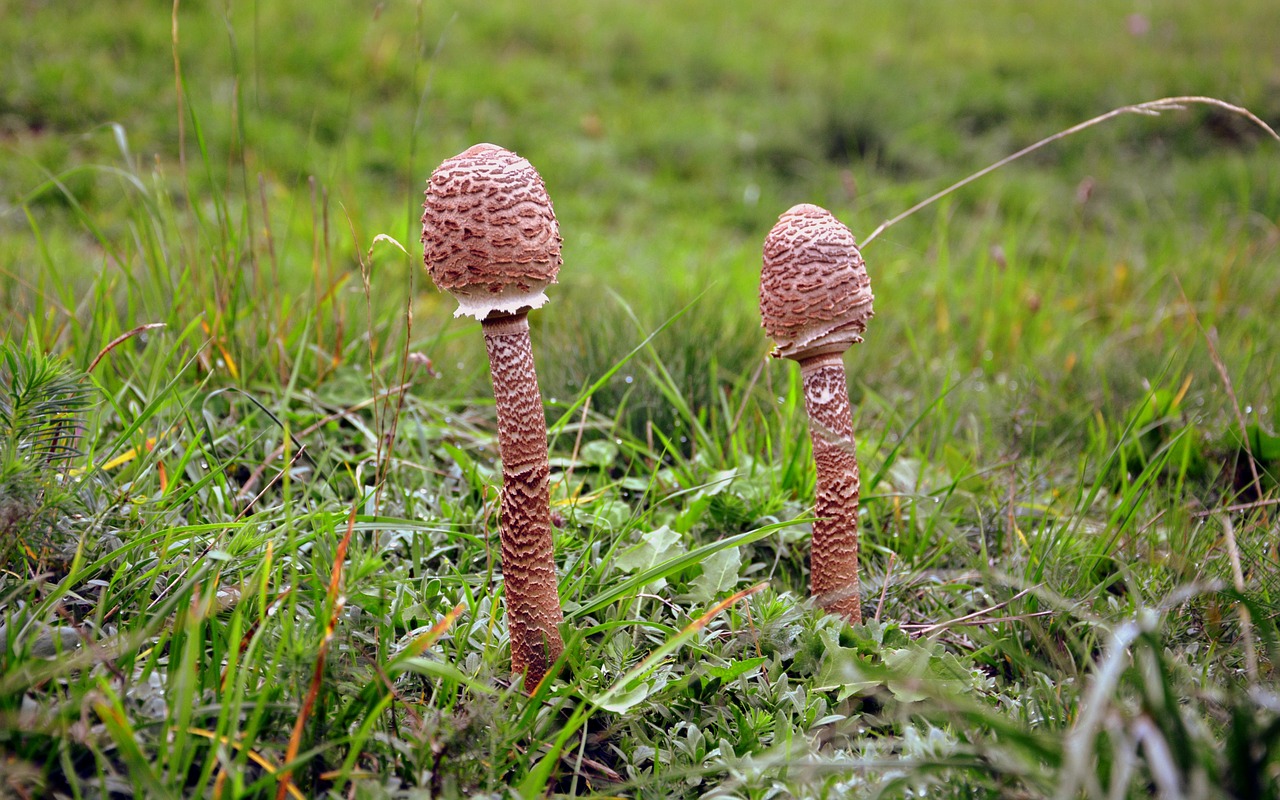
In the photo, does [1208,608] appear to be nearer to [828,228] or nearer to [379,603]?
[828,228]

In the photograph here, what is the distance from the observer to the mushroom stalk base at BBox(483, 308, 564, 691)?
1568 millimetres

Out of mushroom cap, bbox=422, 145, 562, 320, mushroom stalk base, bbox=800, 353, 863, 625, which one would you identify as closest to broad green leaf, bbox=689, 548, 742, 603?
mushroom stalk base, bbox=800, 353, 863, 625

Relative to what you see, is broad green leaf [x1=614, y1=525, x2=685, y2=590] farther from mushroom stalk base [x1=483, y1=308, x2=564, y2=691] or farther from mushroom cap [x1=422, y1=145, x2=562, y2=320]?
mushroom cap [x1=422, y1=145, x2=562, y2=320]

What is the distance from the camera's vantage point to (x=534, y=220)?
57.2 inches

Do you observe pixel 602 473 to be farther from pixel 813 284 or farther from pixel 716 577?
pixel 813 284

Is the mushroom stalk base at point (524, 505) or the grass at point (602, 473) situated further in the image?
the mushroom stalk base at point (524, 505)

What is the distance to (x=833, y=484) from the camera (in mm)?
1824

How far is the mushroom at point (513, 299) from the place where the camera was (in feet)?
4.67

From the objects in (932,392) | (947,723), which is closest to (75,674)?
(947,723)

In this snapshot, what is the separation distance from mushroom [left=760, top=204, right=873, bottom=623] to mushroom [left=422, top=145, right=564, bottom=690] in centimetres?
A: 48

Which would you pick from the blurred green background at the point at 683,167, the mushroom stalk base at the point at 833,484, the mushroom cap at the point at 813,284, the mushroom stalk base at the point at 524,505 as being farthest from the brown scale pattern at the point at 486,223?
the blurred green background at the point at 683,167

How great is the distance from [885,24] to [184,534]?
28.6 ft

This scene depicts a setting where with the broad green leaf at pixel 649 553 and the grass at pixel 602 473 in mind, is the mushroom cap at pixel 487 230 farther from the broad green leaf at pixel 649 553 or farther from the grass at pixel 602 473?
the broad green leaf at pixel 649 553

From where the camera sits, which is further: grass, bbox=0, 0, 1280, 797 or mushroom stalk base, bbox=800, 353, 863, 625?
mushroom stalk base, bbox=800, 353, 863, 625
